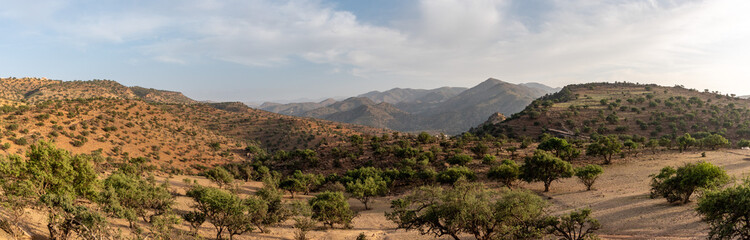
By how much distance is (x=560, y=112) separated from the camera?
282ft

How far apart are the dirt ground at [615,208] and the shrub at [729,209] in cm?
434

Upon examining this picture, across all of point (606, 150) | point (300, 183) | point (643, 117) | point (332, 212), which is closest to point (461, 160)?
point (606, 150)

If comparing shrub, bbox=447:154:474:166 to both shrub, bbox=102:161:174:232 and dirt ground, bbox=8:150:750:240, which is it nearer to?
dirt ground, bbox=8:150:750:240

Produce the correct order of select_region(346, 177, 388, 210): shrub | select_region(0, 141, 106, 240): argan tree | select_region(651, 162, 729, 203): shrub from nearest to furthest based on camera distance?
select_region(0, 141, 106, 240): argan tree < select_region(651, 162, 729, 203): shrub < select_region(346, 177, 388, 210): shrub

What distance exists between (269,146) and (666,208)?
256 feet

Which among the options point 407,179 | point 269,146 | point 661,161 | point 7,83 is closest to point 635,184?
point 661,161

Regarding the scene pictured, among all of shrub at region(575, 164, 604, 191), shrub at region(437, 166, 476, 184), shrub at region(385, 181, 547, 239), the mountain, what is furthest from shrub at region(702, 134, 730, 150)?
the mountain

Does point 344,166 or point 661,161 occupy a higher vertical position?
point 661,161

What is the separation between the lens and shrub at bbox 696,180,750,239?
12.5 meters

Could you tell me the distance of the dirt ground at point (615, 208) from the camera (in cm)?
1869

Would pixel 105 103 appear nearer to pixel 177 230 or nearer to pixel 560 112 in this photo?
pixel 177 230

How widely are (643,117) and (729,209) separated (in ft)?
281

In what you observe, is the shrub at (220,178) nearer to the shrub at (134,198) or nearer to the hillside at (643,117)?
the shrub at (134,198)

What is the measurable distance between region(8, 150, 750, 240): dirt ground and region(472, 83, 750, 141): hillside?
110 feet
